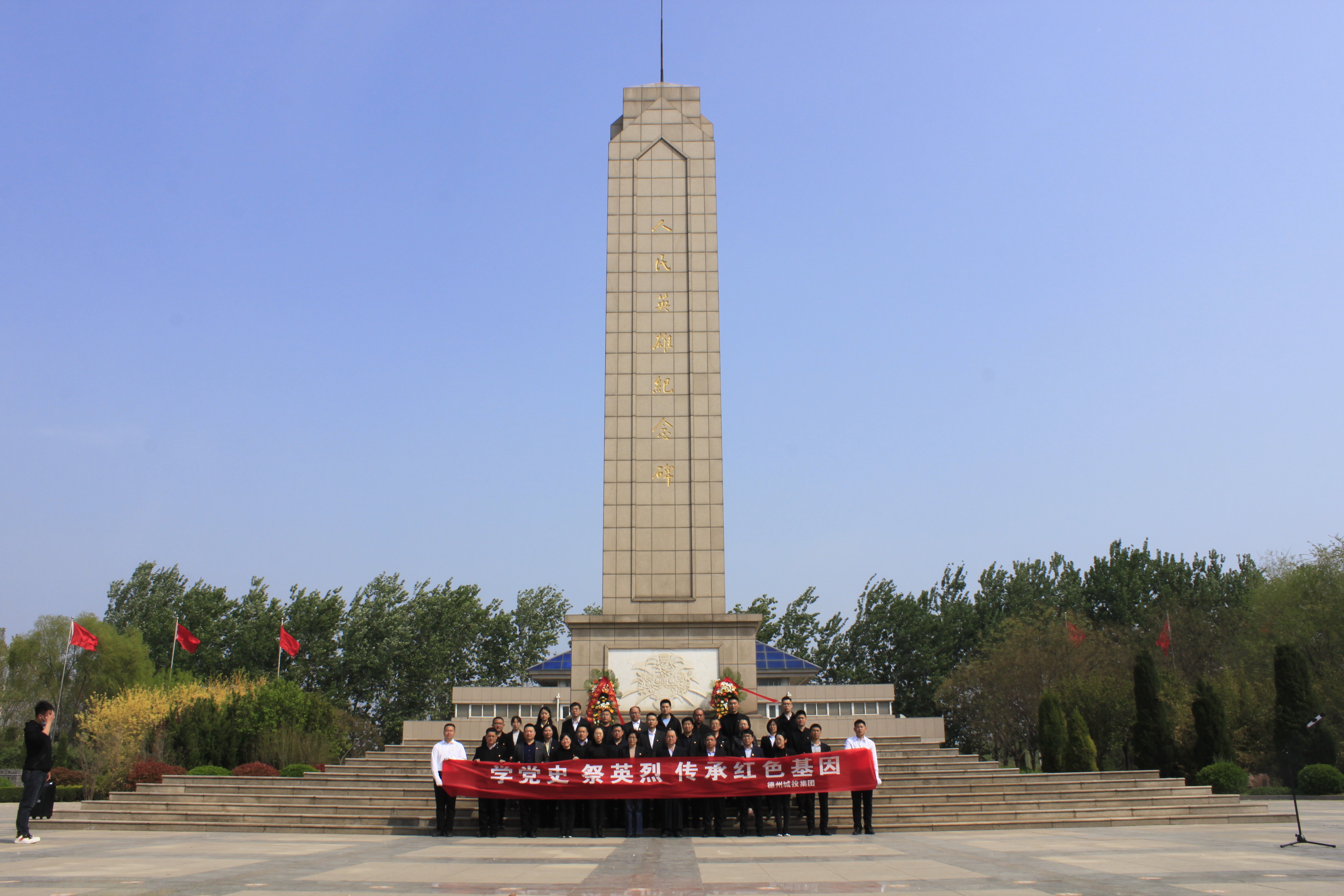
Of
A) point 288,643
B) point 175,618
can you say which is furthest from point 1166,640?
point 175,618

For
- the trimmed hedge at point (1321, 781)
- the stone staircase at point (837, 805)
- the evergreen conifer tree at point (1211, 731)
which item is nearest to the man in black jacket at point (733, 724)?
the stone staircase at point (837, 805)

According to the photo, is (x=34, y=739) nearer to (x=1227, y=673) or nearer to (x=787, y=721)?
(x=787, y=721)

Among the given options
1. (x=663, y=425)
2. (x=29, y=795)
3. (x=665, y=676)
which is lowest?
(x=29, y=795)

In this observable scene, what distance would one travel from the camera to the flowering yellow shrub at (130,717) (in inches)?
718

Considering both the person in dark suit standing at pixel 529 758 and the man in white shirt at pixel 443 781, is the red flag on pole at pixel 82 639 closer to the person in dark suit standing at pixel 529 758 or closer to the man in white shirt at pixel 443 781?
the man in white shirt at pixel 443 781

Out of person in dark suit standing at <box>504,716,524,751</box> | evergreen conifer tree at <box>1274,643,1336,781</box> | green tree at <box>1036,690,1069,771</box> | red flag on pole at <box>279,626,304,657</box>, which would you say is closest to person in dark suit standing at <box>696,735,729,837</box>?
person in dark suit standing at <box>504,716,524,751</box>

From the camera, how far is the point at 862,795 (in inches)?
422

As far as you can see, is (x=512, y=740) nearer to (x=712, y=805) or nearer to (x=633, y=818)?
(x=633, y=818)

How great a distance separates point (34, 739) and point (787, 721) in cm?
773

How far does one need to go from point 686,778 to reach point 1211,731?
15.1 metres

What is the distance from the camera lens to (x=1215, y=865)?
7.32 metres

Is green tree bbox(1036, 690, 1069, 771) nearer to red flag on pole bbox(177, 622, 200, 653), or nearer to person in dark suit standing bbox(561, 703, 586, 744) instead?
person in dark suit standing bbox(561, 703, 586, 744)

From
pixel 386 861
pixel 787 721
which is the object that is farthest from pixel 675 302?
pixel 386 861

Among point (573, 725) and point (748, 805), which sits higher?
point (573, 725)
